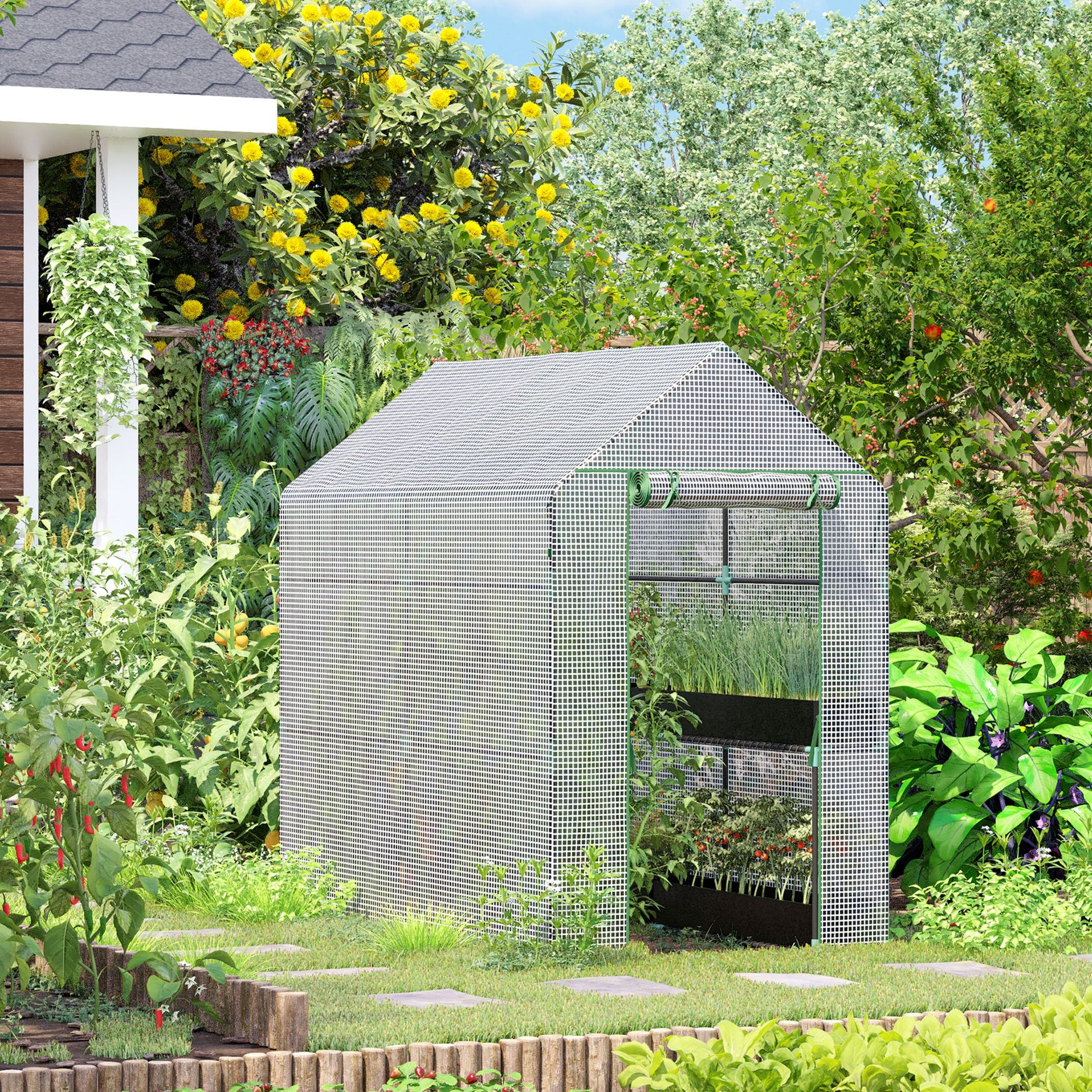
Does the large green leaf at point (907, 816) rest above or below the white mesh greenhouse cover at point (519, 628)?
below

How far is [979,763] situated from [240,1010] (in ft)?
12.1

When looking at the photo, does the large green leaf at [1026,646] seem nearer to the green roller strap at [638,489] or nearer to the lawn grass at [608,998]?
the lawn grass at [608,998]

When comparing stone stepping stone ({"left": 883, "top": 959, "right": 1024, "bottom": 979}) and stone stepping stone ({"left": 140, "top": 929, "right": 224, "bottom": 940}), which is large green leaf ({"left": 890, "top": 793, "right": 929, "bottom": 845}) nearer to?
stone stepping stone ({"left": 883, "top": 959, "right": 1024, "bottom": 979})

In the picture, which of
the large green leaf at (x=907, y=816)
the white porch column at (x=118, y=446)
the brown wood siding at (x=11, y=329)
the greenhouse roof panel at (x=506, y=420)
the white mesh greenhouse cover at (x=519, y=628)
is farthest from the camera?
the brown wood siding at (x=11, y=329)

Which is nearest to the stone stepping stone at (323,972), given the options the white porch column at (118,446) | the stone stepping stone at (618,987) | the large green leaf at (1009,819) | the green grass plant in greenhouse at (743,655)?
the stone stepping stone at (618,987)

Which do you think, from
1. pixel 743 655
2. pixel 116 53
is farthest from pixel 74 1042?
pixel 116 53

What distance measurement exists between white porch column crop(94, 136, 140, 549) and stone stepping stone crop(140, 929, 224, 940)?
4.28 meters

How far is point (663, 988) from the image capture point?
211 inches

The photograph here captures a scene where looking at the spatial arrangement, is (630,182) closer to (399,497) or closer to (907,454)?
(907,454)

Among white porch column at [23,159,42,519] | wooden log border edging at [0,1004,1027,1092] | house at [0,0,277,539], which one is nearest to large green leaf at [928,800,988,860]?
wooden log border edging at [0,1004,1027,1092]

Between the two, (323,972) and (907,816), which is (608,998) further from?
(907,816)

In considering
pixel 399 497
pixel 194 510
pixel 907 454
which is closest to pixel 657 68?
pixel 194 510

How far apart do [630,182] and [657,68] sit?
8.81ft

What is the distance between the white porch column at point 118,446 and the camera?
10383mm
